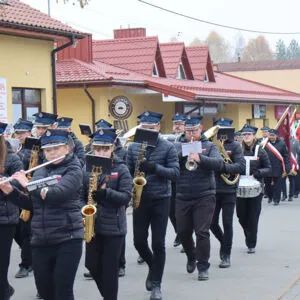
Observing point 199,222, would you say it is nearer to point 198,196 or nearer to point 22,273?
point 198,196

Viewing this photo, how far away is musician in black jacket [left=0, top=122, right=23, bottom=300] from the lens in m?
7.40

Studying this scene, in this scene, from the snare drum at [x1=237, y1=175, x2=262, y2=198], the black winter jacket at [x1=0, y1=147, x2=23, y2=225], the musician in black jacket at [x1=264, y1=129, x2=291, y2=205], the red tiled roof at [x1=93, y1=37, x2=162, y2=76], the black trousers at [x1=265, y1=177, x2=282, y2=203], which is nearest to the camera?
the black winter jacket at [x1=0, y1=147, x2=23, y2=225]

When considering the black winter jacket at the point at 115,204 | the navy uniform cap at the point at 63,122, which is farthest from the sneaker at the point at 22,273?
the black winter jacket at the point at 115,204

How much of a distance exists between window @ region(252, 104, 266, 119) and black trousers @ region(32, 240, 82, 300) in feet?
102

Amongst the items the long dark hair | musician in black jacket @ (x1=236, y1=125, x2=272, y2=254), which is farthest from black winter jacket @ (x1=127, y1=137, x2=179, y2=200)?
musician in black jacket @ (x1=236, y1=125, x2=272, y2=254)

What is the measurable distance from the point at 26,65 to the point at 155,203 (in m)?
12.5

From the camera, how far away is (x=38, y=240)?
255 inches

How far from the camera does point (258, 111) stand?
37531mm

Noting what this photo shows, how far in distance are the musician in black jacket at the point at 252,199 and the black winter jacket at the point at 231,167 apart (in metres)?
0.88

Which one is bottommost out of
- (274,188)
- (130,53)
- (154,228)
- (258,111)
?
(274,188)

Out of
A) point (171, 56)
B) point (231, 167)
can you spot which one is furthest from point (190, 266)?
point (171, 56)

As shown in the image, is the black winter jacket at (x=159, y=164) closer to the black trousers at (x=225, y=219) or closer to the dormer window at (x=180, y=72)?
the black trousers at (x=225, y=219)

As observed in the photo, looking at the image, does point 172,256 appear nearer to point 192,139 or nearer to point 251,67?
point 192,139

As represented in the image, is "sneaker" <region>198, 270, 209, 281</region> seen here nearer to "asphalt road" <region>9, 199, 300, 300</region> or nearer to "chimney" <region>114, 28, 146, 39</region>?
"asphalt road" <region>9, 199, 300, 300</region>
